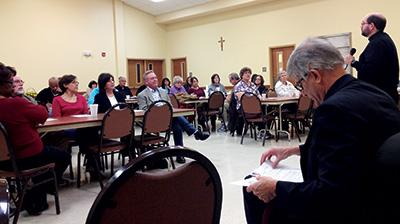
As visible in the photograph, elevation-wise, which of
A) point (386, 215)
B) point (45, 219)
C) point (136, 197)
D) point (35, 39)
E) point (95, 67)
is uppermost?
point (35, 39)

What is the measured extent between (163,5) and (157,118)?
7.75 metres

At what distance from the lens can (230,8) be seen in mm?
9250

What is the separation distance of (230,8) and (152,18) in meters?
3.05

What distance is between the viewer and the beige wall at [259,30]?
735 cm

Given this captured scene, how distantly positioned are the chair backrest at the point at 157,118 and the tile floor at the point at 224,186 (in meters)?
0.74

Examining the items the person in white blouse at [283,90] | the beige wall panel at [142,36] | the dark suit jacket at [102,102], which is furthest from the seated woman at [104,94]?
the beige wall panel at [142,36]

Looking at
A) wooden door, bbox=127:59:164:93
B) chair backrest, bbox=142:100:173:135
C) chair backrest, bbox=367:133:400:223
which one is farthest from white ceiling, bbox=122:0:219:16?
chair backrest, bbox=367:133:400:223

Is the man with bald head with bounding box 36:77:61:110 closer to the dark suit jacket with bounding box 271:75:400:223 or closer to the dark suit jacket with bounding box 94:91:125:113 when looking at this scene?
the dark suit jacket with bounding box 94:91:125:113

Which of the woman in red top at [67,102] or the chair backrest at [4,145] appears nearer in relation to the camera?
the chair backrest at [4,145]

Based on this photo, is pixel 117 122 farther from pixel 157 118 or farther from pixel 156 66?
pixel 156 66

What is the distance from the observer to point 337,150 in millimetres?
818

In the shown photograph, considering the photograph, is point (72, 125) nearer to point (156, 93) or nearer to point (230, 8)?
point (156, 93)

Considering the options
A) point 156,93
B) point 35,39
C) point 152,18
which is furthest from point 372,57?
point 152,18

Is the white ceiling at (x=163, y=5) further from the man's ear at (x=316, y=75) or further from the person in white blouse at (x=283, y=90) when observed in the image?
the man's ear at (x=316, y=75)
